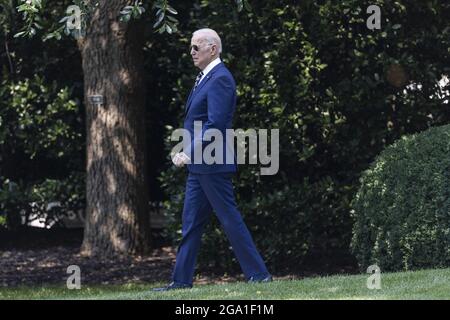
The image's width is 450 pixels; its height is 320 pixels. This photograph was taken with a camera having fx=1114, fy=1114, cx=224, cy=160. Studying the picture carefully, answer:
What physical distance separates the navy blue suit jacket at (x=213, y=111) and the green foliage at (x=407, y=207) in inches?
65.2

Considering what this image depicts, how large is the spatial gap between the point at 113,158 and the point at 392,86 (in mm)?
3090

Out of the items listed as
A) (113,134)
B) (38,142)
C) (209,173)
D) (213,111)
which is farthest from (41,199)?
(213,111)

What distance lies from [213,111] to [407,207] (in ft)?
6.82

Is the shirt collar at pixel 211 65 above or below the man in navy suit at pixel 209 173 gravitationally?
above

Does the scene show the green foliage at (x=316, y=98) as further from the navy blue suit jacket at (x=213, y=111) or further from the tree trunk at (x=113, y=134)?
the navy blue suit jacket at (x=213, y=111)

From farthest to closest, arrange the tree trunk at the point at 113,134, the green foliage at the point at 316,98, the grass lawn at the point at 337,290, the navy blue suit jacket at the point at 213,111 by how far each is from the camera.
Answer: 1. the tree trunk at the point at 113,134
2. the green foliage at the point at 316,98
3. the navy blue suit jacket at the point at 213,111
4. the grass lawn at the point at 337,290

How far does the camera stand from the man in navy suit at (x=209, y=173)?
864 centimetres

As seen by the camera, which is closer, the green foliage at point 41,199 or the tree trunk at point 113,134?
the tree trunk at point 113,134

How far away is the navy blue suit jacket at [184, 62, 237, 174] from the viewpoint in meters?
8.59

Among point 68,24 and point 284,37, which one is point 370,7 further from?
point 68,24

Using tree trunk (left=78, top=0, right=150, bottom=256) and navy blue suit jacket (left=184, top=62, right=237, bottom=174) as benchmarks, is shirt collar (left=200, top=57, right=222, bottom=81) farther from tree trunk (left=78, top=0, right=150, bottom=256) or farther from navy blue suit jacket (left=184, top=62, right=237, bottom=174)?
tree trunk (left=78, top=0, right=150, bottom=256)

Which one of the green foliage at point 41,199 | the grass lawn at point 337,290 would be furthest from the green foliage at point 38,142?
the grass lawn at point 337,290
